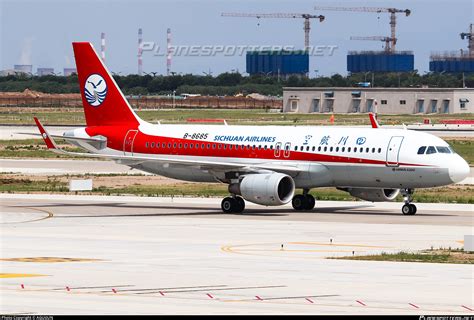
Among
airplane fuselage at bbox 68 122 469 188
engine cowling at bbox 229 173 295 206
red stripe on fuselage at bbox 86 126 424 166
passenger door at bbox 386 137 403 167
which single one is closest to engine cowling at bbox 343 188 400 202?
airplane fuselage at bbox 68 122 469 188

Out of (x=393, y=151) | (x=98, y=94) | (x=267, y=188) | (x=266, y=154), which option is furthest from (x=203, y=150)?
(x=393, y=151)

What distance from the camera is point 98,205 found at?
6234cm

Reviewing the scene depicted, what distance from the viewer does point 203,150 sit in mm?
61625

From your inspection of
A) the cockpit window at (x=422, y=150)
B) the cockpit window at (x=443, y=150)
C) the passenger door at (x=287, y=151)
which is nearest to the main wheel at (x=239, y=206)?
the passenger door at (x=287, y=151)

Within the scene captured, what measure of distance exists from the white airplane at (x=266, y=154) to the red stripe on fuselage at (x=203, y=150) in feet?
0.16

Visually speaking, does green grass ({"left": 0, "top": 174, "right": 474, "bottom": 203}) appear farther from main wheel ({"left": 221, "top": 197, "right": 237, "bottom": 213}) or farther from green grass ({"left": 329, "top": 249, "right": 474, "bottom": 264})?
green grass ({"left": 329, "top": 249, "right": 474, "bottom": 264})

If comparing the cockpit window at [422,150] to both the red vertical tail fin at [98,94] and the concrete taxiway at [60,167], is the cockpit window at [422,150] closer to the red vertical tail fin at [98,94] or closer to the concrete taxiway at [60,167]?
the red vertical tail fin at [98,94]

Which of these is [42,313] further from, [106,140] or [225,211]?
[106,140]

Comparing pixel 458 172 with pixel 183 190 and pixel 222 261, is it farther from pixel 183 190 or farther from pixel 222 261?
pixel 183 190

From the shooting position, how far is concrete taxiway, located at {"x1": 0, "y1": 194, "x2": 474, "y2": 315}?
94.0ft

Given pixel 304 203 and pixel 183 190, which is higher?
pixel 304 203

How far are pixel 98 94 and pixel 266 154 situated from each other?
10736 mm

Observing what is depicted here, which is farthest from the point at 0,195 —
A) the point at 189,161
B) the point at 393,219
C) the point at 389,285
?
the point at 389,285

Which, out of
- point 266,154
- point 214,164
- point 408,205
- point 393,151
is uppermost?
point 393,151
